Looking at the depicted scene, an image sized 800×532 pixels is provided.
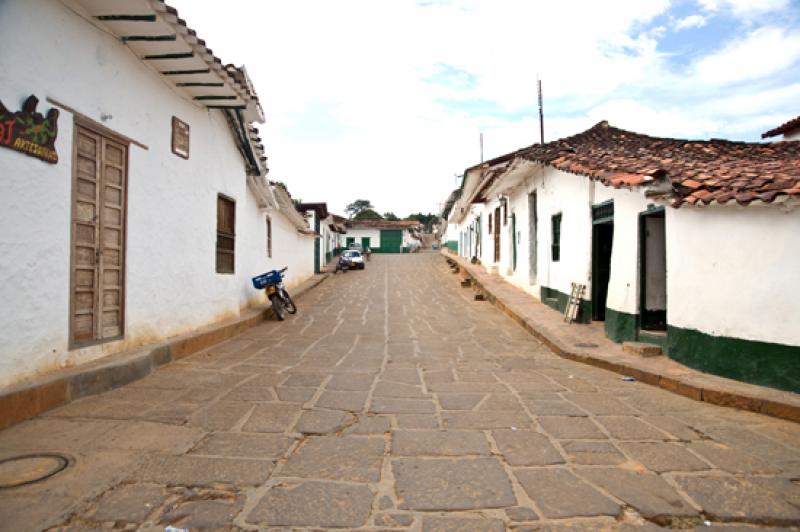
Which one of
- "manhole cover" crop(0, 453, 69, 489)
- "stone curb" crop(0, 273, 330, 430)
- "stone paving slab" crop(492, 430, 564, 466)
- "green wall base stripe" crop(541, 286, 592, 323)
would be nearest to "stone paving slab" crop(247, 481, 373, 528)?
"stone paving slab" crop(492, 430, 564, 466)

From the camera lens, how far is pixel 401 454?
3623 millimetres

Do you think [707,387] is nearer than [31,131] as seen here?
No

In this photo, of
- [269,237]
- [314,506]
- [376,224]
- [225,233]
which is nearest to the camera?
[314,506]

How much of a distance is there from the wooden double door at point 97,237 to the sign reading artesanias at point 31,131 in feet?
1.34

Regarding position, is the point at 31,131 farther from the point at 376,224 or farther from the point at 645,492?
the point at 376,224

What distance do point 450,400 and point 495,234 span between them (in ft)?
51.2

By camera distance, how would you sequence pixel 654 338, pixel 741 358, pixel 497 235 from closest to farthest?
1. pixel 741 358
2. pixel 654 338
3. pixel 497 235

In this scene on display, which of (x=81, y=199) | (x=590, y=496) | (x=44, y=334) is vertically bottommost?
(x=590, y=496)

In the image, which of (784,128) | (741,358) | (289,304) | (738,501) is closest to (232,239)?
(289,304)

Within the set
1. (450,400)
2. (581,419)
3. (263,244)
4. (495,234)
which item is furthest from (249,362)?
(495,234)

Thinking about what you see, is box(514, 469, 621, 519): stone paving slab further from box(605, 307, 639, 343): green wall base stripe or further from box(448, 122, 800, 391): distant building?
box(605, 307, 639, 343): green wall base stripe

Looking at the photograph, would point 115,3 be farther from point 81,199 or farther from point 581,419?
point 581,419

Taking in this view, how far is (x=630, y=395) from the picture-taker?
5398mm

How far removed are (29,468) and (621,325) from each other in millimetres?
6971
